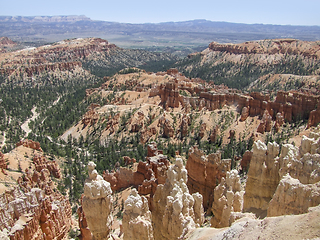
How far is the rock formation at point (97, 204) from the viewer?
16828 millimetres

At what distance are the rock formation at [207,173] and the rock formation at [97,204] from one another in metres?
18.1

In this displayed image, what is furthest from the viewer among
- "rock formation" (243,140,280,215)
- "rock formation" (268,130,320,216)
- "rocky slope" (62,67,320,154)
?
"rocky slope" (62,67,320,154)

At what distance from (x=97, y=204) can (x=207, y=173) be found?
64.0 feet

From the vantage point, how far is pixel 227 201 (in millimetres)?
23234

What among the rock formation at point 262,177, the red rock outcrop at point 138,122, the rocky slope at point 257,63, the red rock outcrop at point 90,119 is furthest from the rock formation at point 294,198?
the rocky slope at point 257,63

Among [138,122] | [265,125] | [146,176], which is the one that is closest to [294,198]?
[146,176]

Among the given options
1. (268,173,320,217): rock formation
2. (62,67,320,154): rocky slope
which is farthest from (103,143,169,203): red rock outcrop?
(62,67,320,154): rocky slope

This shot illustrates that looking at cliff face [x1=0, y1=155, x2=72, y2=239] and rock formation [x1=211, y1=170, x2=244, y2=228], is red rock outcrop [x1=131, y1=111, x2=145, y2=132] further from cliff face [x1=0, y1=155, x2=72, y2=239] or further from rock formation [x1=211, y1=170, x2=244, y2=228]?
rock formation [x1=211, y1=170, x2=244, y2=228]

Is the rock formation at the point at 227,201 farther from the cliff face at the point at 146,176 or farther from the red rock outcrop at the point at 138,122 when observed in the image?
the red rock outcrop at the point at 138,122

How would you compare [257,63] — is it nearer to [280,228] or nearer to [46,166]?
[46,166]

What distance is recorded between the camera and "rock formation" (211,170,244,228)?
22491 millimetres

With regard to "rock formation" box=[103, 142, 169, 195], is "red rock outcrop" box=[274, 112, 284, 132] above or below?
above

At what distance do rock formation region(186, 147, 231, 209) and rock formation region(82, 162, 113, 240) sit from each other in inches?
711

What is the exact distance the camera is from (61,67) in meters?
181
